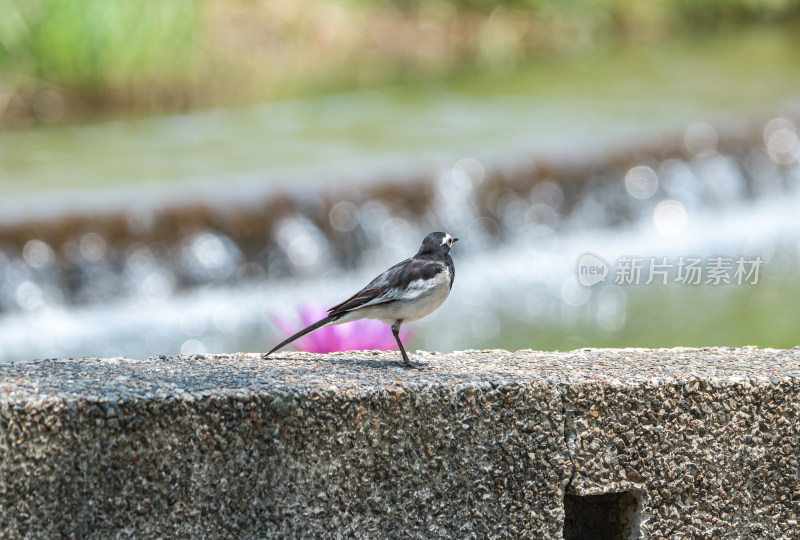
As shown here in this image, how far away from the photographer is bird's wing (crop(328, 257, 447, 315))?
2.50m

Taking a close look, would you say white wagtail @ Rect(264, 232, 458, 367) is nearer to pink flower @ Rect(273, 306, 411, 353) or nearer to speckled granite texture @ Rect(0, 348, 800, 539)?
speckled granite texture @ Rect(0, 348, 800, 539)

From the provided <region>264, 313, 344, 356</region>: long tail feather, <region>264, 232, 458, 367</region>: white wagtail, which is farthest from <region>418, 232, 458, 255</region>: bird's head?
<region>264, 313, 344, 356</region>: long tail feather

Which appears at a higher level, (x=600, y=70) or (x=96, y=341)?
(x=600, y=70)

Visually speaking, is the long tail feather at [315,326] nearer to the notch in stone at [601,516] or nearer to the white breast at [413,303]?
the white breast at [413,303]

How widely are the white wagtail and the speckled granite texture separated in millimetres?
107

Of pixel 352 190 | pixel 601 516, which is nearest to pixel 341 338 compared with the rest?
pixel 601 516

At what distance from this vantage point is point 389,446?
2.22 metres

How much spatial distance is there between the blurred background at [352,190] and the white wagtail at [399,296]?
0.38 meters

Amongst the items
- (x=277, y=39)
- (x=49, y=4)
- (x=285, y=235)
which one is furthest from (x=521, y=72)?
(x=285, y=235)

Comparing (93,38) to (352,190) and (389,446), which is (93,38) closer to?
(352,190)

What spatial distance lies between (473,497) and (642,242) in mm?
6850

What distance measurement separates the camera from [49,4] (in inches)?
417

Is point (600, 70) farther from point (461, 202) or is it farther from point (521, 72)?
point (461, 202)

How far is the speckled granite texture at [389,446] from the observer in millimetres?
2061
